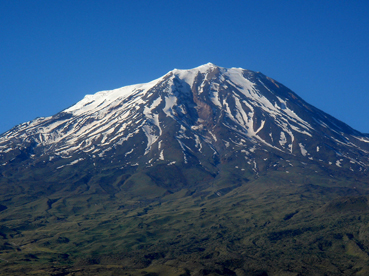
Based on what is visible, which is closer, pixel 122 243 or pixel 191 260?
pixel 191 260

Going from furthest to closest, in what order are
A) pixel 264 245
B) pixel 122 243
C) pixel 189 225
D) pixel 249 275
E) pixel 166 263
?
pixel 189 225 → pixel 122 243 → pixel 264 245 → pixel 166 263 → pixel 249 275

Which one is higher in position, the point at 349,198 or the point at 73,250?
the point at 349,198

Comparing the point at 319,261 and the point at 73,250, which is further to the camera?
the point at 73,250

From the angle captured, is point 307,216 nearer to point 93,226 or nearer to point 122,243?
point 122,243

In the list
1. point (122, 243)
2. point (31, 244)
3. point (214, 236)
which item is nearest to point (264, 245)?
point (214, 236)

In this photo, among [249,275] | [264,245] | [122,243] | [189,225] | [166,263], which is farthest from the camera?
A: [189,225]

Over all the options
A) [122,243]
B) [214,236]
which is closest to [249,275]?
[214,236]

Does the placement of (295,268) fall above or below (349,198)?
below

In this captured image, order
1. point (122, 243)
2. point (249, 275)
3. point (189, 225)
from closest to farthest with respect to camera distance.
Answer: point (249, 275), point (122, 243), point (189, 225)

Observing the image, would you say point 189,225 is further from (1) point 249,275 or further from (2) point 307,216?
(1) point 249,275
